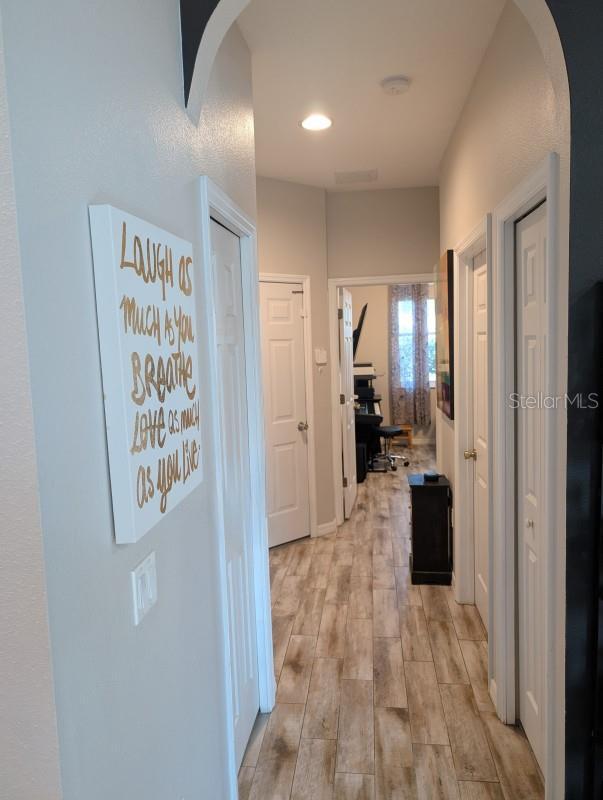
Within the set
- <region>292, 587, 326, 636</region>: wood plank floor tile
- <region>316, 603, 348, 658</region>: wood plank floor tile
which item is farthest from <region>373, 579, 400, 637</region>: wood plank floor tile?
<region>292, 587, 326, 636</region>: wood plank floor tile

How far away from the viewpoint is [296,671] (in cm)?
270

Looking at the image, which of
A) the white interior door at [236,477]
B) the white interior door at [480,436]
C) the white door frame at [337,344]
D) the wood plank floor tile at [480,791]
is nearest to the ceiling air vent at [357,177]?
the white door frame at [337,344]

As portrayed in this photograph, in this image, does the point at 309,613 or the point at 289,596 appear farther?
the point at 289,596

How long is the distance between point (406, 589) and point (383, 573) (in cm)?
27

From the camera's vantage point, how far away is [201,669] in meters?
1.53

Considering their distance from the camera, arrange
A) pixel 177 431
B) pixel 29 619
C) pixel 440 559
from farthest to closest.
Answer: pixel 440 559
pixel 177 431
pixel 29 619

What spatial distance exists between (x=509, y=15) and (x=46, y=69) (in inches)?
73.0

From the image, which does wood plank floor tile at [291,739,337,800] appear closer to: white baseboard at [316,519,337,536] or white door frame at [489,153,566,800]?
white door frame at [489,153,566,800]

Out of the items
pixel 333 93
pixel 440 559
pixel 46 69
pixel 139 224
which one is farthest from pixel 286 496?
pixel 46 69

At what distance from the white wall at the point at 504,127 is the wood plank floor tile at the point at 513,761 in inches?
63.9

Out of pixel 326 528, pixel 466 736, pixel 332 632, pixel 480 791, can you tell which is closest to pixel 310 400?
pixel 326 528

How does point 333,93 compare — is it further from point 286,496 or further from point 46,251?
point 286,496

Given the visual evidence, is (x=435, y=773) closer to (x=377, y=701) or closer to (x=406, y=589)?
(x=377, y=701)

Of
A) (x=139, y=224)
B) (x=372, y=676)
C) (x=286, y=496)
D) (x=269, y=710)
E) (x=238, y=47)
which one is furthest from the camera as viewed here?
(x=286, y=496)
